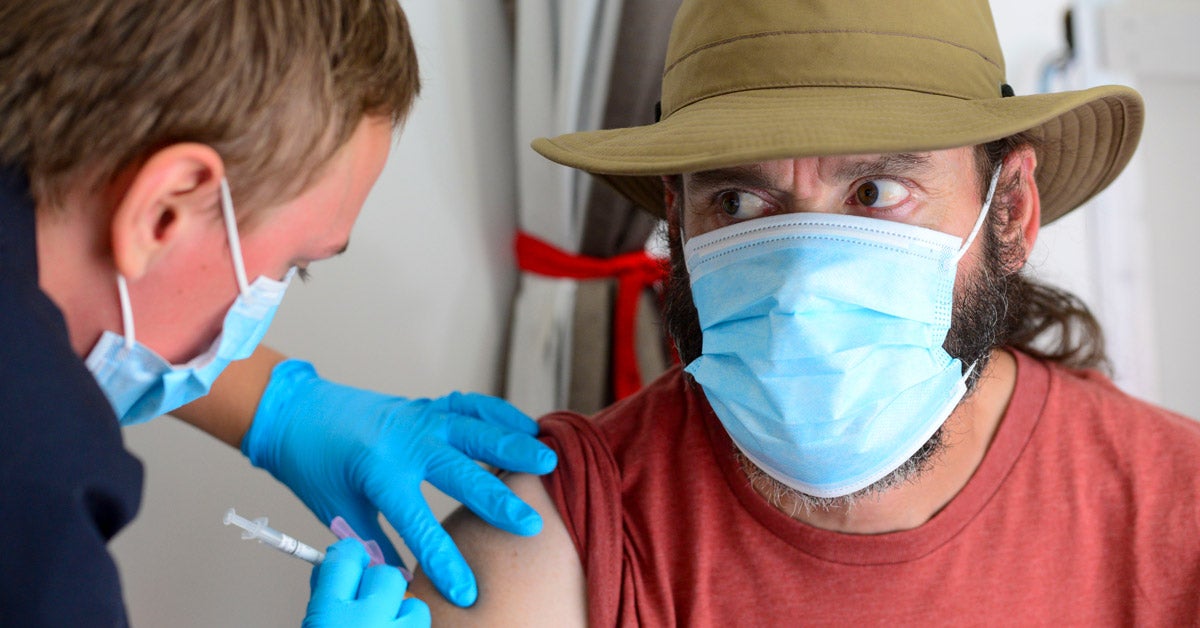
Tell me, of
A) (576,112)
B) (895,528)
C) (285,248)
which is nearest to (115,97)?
(285,248)

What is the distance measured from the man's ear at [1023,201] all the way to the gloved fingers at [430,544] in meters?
0.82

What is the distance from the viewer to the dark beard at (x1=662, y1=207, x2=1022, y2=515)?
130cm

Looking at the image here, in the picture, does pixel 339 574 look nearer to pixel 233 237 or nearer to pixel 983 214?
pixel 233 237

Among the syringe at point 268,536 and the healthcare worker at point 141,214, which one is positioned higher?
the healthcare worker at point 141,214

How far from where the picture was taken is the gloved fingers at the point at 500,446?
4.61 feet

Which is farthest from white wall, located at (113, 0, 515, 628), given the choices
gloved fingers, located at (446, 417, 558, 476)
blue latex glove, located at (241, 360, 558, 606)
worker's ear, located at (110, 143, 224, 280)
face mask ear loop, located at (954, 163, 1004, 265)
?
face mask ear loop, located at (954, 163, 1004, 265)

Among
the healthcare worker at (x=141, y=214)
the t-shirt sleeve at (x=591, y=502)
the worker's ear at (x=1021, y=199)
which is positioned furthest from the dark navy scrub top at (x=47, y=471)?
the worker's ear at (x=1021, y=199)

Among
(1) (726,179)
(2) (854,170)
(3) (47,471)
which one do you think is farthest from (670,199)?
(3) (47,471)

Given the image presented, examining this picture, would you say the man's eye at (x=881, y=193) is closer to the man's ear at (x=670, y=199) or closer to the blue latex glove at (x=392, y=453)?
the man's ear at (x=670, y=199)

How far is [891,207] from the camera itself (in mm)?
1288

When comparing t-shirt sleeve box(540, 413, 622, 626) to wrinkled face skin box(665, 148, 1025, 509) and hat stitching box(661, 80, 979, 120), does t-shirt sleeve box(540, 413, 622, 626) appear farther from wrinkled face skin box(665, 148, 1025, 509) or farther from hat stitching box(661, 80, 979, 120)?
hat stitching box(661, 80, 979, 120)

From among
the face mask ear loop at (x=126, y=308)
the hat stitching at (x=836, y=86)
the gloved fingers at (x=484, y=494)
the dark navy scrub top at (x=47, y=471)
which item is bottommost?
the gloved fingers at (x=484, y=494)

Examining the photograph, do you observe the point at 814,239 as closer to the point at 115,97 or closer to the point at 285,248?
the point at 285,248

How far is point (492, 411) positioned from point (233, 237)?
0.60 metres
